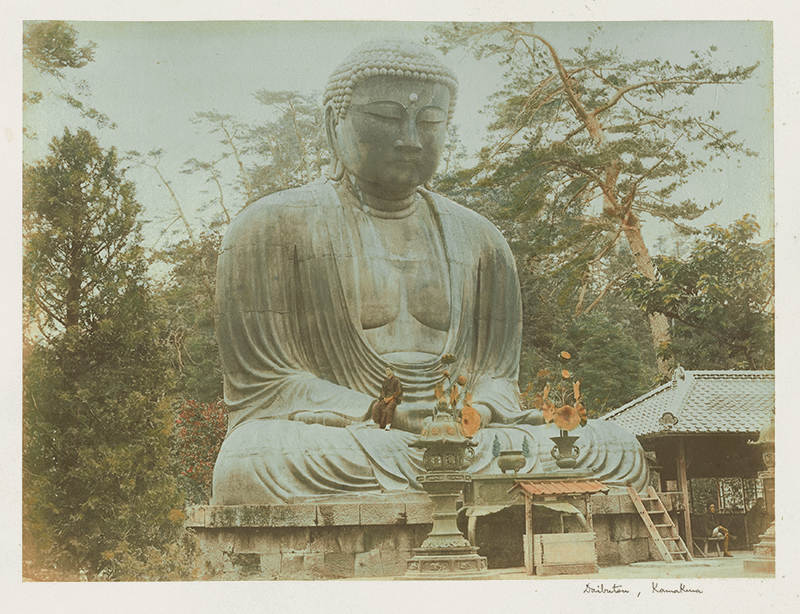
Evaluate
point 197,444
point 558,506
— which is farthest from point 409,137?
point 197,444

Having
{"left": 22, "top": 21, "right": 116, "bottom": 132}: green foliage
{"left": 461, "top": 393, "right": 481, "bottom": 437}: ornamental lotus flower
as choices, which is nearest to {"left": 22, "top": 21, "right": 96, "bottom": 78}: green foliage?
{"left": 22, "top": 21, "right": 116, "bottom": 132}: green foliage

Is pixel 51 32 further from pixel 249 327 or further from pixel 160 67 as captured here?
pixel 249 327

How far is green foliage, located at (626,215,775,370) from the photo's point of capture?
1220cm

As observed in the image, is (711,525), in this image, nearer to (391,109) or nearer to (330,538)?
(330,538)

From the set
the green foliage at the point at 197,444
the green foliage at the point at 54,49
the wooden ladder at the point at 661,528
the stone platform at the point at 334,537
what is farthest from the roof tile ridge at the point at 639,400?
the green foliage at the point at 54,49

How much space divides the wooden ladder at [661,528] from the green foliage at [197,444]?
558cm

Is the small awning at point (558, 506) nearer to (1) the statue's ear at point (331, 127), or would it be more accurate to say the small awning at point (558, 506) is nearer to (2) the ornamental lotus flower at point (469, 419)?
(2) the ornamental lotus flower at point (469, 419)

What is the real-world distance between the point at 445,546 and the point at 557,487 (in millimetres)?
1022

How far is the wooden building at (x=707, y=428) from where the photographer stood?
433 inches

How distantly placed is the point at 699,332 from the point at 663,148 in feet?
6.87

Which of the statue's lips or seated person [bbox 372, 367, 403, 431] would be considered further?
the statue's lips

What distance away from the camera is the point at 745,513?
1203 cm

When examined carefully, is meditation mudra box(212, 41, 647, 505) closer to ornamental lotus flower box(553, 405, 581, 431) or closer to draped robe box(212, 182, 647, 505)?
draped robe box(212, 182, 647, 505)

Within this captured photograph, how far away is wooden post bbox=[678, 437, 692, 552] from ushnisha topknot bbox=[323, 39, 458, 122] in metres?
4.14
